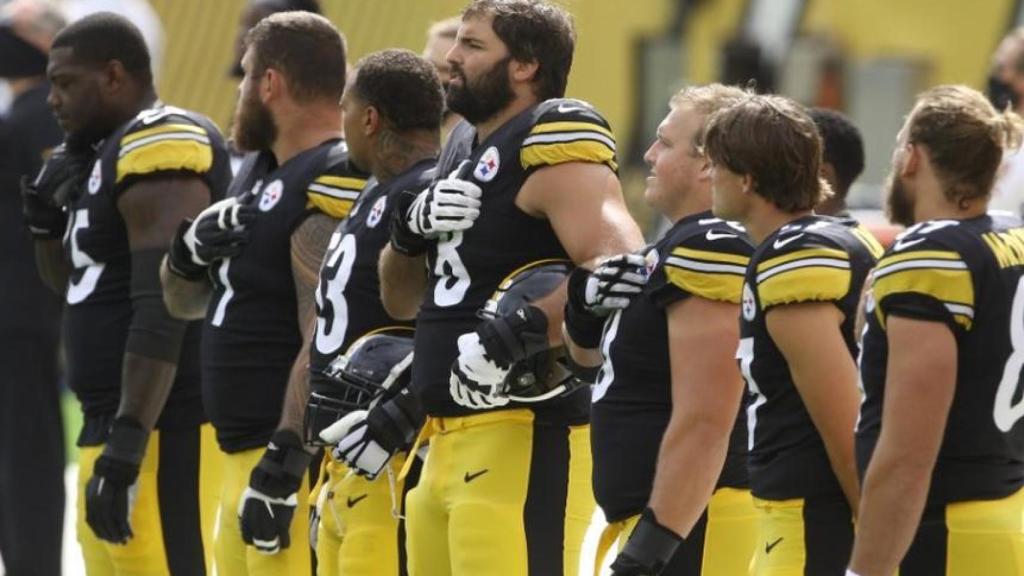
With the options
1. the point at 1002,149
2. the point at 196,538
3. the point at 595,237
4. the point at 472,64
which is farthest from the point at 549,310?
the point at 196,538

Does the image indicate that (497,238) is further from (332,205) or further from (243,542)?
(243,542)

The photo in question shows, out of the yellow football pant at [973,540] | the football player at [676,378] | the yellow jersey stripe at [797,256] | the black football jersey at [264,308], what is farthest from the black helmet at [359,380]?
the yellow football pant at [973,540]

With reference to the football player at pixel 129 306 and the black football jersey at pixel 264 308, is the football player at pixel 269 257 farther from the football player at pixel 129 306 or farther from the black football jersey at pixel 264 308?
the football player at pixel 129 306

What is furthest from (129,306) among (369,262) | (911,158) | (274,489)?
(911,158)

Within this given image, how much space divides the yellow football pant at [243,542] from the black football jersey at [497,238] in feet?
2.98

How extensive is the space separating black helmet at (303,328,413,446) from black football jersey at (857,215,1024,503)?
1455mm

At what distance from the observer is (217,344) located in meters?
5.64

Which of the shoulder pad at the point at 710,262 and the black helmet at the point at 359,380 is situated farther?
the black helmet at the point at 359,380

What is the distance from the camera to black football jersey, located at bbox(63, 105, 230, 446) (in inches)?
239

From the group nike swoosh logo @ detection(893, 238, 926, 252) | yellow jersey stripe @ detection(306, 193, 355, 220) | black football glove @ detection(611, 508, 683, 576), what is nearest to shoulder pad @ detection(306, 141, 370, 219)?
yellow jersey stripe @ detection(306, 193, 355, 220)

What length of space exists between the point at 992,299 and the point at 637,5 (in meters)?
11.6

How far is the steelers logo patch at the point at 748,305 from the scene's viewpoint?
411 cm

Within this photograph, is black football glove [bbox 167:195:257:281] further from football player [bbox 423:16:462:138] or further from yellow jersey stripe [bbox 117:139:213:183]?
football player [bbox 423:16:462:138]

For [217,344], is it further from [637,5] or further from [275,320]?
[637,5]
